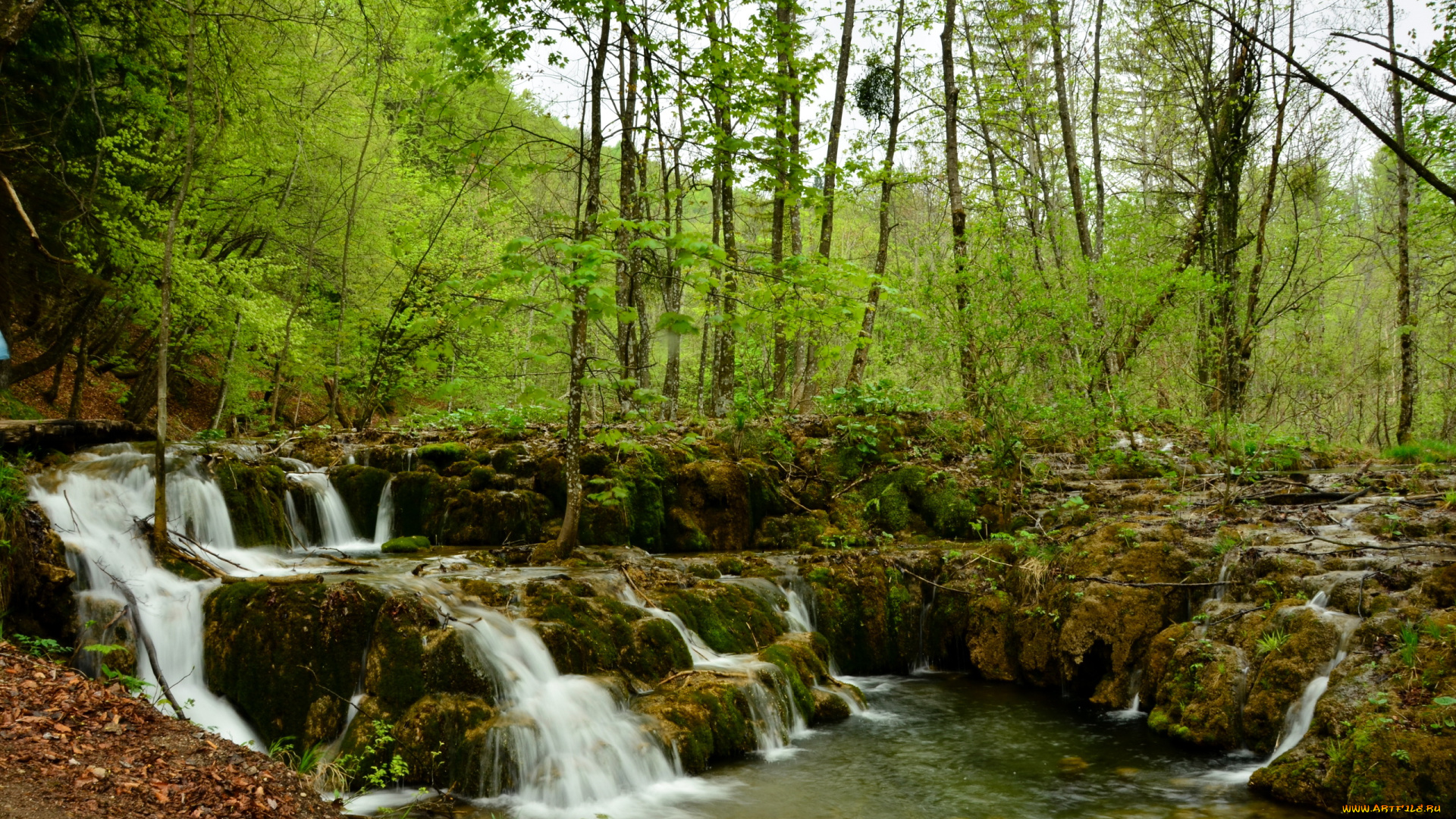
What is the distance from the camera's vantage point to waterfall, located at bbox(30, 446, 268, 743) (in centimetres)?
570

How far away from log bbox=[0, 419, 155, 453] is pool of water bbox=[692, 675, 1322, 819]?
7.91 m

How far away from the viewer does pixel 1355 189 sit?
118ft

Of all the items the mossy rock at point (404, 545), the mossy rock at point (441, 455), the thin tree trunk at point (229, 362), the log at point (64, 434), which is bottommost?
the mossy rock at point (404, 545)

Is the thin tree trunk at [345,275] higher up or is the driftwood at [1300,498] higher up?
the thin tree trunk at [345,275]

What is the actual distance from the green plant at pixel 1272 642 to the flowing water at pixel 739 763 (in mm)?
384

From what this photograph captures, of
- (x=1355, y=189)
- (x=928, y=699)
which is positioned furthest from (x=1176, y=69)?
(x=1355, y=189)

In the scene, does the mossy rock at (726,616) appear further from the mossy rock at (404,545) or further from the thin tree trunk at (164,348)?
the thin tree trunk at (164,348)

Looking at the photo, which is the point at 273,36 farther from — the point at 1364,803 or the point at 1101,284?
the point at 1364,803

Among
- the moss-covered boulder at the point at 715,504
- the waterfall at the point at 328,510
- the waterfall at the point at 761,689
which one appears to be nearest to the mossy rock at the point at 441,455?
the waterfall at the point at 328,510

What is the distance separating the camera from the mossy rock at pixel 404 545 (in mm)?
9602

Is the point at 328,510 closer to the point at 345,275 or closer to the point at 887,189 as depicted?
the point at 345,275

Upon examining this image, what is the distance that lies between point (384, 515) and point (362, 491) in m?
0.44

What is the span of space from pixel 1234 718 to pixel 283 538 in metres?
9.88

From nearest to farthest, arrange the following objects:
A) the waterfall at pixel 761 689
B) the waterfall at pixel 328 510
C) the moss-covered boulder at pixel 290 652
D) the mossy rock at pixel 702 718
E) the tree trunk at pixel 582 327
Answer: the moss-covered boulder at pixel 290 652 → the mossy rock at pixel 702 718 → the waterfall at pixel 761 689 → the tree trunk at pixel 582 327 → the waterfall at pixel 328 510
